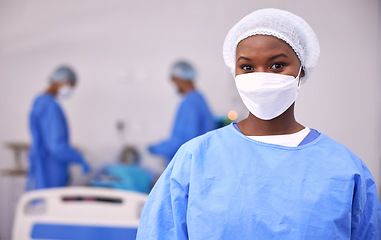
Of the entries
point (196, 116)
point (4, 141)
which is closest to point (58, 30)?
point (4, 141)

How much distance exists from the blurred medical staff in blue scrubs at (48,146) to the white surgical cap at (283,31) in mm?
2424

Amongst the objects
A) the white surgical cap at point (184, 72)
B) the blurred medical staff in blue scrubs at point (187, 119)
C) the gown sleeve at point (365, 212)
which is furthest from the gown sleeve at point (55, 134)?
the gown sleeve at point (365, 212)

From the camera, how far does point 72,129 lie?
3955 mm

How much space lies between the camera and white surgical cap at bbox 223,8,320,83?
0.92 metres

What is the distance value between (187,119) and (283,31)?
223 centimetres

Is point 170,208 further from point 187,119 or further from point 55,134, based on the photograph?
point 55,134

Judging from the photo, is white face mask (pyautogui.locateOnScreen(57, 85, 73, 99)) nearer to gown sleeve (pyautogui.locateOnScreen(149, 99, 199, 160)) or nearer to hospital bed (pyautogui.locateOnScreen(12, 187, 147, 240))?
gown sleeve (pyautogui.locateOnScreen(149, 99, 199, 160))

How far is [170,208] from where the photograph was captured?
0.94 metres

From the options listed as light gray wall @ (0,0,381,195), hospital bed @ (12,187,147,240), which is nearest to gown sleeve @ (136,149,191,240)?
hospital bed @ (12,187,147,240)

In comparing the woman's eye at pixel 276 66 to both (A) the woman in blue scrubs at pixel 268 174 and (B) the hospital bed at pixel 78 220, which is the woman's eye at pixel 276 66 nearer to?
(A) the woman in blue scrubs at pixel 268 174

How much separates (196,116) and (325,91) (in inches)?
72.7

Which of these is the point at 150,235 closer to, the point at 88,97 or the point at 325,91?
the point at 325,91

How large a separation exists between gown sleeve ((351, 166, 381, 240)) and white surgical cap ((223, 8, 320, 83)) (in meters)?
0.30

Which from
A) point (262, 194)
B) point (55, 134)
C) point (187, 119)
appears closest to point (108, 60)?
point (55, 134)
